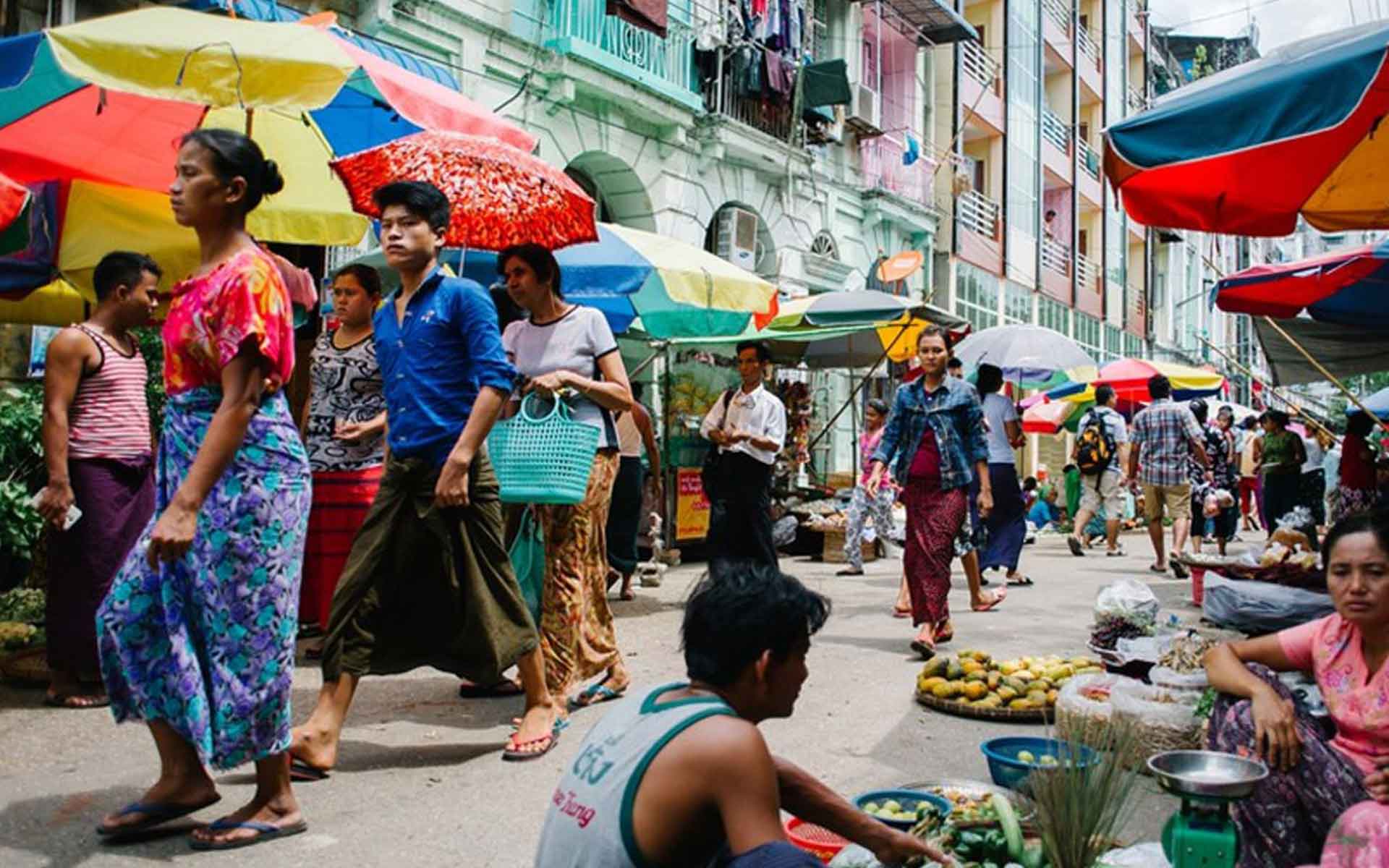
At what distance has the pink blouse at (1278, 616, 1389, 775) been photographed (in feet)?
9.28

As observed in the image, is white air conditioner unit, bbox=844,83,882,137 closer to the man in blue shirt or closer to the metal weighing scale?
the man in blue shirt

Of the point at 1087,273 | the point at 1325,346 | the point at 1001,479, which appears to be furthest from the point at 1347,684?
the point at 1087,273

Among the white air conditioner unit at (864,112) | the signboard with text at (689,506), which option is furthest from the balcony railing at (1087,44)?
the signboard with text at (689,506)

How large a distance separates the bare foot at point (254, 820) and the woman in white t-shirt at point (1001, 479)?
22.9 feet

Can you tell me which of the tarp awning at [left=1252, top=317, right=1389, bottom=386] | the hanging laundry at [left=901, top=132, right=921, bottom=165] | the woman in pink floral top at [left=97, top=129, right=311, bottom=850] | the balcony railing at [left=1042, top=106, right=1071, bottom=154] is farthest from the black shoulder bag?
the balcony railing at [left=1042, top=106, right=1071, bottom=154]

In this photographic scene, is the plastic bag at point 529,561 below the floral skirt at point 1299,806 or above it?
above

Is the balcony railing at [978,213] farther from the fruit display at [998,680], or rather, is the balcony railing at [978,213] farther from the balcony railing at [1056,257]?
the fruit display at [998,680]

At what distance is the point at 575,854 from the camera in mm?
1961

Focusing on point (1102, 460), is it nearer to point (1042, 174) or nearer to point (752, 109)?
point (752, 109)

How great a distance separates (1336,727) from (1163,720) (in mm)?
1106

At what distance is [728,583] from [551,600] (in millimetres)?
2647

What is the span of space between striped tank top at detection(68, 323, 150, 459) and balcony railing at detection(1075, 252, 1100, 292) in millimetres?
32682

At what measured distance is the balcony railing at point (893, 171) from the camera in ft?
70.1

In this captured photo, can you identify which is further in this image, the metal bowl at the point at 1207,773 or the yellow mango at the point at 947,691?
the yellow mango at the point at 947,691
